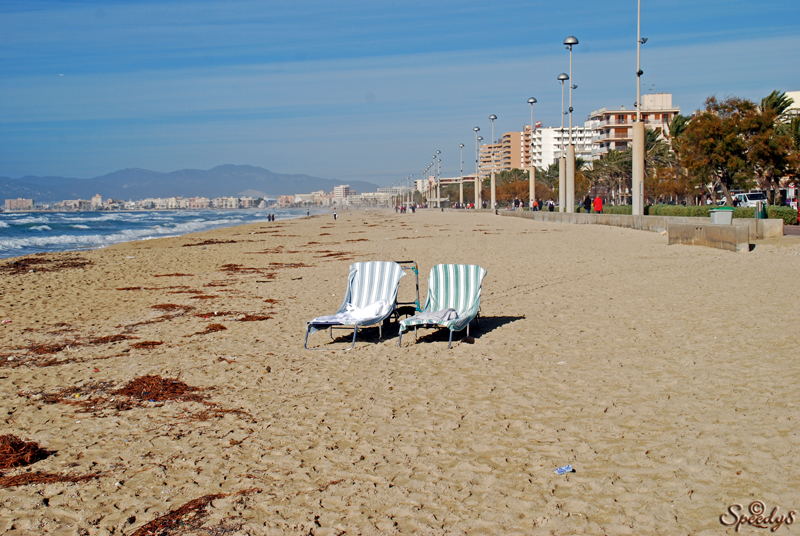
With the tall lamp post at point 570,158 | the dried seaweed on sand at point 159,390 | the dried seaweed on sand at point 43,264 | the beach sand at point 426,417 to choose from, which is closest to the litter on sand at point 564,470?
the beach sand at point 426,417

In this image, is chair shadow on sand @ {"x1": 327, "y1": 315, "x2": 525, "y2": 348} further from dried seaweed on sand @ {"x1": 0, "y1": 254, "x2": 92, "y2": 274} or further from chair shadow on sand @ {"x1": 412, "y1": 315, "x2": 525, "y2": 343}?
dried seaweed on sand @ {"x1": 0, "y1": 254, "x2": 92, "y2": 274}

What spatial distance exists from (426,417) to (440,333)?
308cm

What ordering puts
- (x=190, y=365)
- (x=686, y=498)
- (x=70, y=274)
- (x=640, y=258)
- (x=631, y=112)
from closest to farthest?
(x=686, y=498)
(x=190, y=365)
(x=640, y=258)
(x=70, y=274)
(x=631, y=112)

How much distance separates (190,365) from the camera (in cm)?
696

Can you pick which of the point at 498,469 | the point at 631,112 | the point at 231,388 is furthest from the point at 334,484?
the point at 631,112

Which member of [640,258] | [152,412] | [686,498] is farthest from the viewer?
[640,258]

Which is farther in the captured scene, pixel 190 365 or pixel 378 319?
pixel 378 319

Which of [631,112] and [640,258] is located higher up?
[631,112]

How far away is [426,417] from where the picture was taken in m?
5.05

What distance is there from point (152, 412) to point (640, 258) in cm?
1226

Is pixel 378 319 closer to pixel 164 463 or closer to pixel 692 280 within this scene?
pixel 164 463

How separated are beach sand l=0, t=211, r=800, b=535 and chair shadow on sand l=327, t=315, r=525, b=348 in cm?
5

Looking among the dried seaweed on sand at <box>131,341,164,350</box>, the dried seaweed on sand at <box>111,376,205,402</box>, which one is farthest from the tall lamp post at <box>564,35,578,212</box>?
the dried seaweed on sand at <box>111,376,205,402</box>

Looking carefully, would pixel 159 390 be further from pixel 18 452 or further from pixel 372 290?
pixel 372 290
